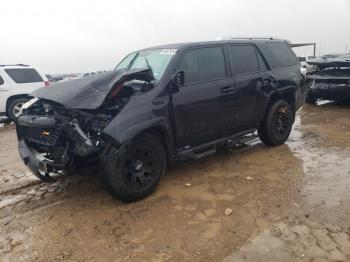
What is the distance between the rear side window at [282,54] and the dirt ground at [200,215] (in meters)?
1.63

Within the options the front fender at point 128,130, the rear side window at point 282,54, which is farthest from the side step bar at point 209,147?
the rear side window at point 282,54

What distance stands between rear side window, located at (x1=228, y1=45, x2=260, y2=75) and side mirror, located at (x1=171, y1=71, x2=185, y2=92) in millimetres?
1126

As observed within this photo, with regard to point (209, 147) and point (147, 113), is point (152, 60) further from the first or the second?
point (209, 147)

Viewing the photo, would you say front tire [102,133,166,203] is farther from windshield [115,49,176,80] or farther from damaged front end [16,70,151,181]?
windshield [115,49,176,80]

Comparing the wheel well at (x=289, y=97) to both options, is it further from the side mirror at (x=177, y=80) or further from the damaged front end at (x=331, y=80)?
the damaged front end at (x=331, y=80)

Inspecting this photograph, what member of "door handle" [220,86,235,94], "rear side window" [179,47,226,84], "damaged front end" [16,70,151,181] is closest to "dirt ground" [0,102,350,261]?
"damaged front end" [16,70,151,181]

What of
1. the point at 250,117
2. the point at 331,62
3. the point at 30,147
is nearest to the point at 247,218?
the point at 250,117

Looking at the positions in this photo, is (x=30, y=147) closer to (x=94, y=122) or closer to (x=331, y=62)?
(x=94, y=122)

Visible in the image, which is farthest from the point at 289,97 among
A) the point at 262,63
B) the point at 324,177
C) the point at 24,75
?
the point at 24,75

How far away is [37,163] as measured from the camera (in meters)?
4.29

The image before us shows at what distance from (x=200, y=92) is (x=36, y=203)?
2.48 metres

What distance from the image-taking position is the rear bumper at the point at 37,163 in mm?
4207

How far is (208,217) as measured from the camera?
12.9ft

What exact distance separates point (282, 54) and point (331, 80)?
14.8 feet
